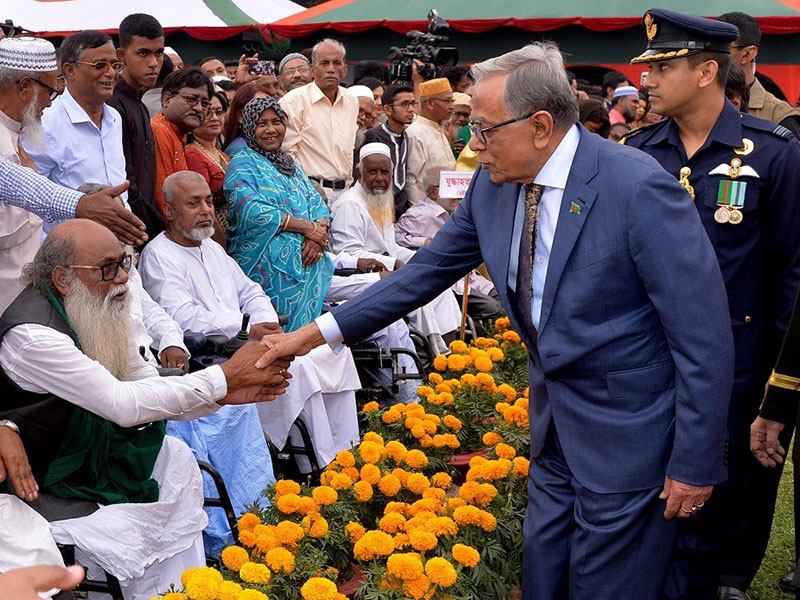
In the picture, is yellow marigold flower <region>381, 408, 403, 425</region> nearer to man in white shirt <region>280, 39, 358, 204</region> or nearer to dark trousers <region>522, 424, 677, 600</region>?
dark trousers <region>522, 424, 677, 600</region>

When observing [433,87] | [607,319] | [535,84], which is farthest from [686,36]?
[433,87]

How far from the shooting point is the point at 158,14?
20.2 meters

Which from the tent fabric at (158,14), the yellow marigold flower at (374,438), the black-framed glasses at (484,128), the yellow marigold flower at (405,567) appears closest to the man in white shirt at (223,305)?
the yellow marigold flower at (374,438)

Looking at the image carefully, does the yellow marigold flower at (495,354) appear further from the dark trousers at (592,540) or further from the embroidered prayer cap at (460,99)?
the embroidered prayer cap at (460,99)

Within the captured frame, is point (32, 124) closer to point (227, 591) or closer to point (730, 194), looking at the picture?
point (227, 591)

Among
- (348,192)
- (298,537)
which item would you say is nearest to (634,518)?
(298,537)

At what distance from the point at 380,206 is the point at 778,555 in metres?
3.83

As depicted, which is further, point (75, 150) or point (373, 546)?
point (75, 150)

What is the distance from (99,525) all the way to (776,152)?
9.93 feet

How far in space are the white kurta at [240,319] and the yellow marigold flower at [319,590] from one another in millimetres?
2510

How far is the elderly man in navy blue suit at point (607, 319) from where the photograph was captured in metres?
3.04

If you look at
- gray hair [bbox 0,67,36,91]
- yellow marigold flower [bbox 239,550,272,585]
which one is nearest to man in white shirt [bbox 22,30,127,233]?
gray hair [bbox 0,67,36,91]

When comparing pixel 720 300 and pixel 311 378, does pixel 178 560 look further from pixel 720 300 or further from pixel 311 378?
pixel 720 300

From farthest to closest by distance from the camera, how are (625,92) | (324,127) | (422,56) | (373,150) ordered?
1. (625,92)
2. (422,56)
3. (324,127)
4. (373,150)
